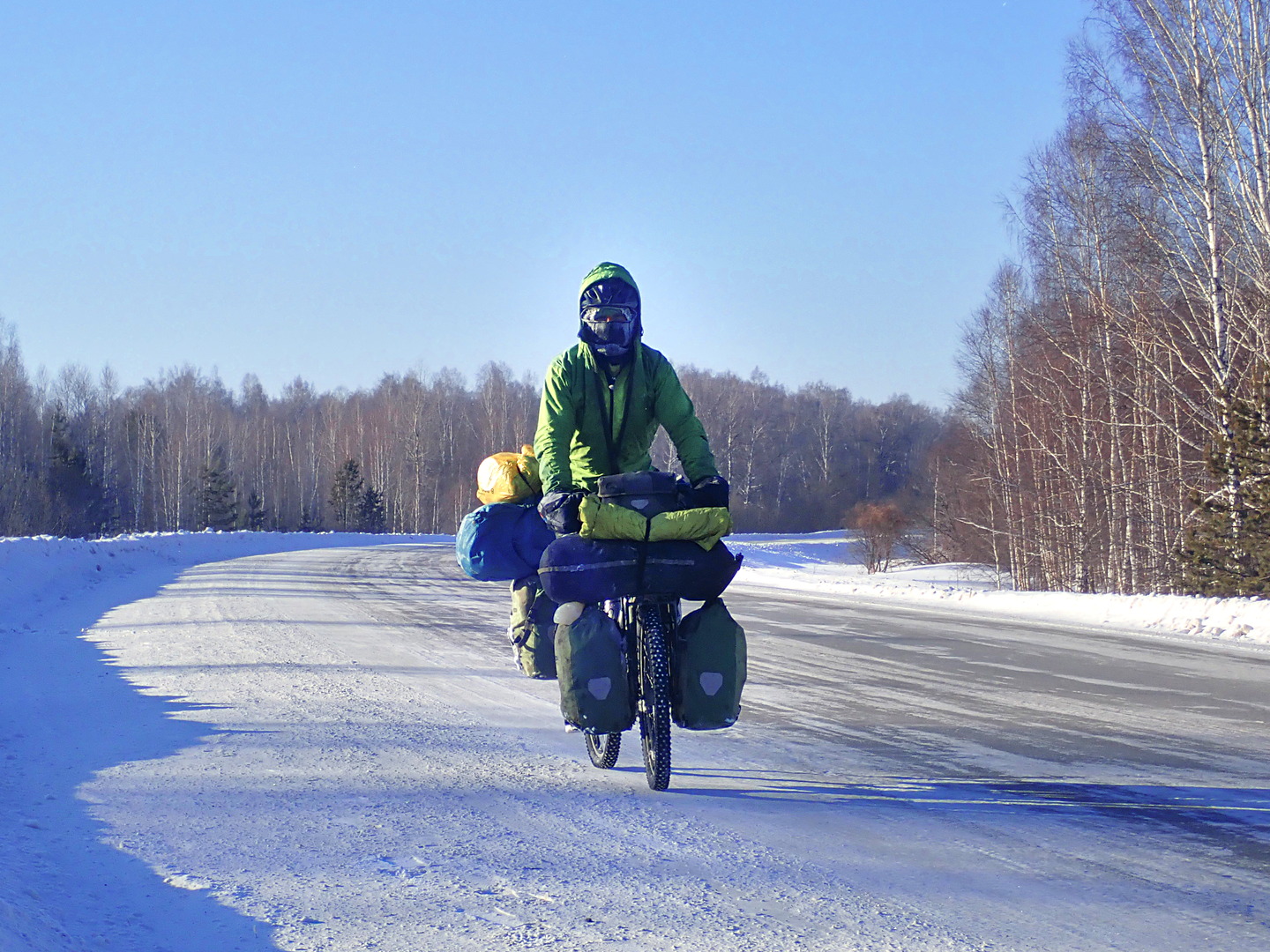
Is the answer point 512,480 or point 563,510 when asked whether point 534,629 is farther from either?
point 563,510

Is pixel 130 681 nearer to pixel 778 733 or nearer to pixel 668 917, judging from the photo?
pixel 778 733

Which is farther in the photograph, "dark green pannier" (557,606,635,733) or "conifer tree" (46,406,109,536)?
"conifer tree" (46,406,109,536)

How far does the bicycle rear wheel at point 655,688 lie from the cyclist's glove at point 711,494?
0.54m

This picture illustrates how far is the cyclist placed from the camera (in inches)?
198

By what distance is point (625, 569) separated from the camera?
471 cm

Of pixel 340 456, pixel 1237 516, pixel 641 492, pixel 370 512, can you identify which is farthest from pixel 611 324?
pixel 340 456

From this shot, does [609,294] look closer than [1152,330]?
Yes

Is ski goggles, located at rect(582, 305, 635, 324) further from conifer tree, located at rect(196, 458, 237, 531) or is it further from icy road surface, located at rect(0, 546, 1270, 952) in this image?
conifer tree, located at rect(196, 458, 237, 531)

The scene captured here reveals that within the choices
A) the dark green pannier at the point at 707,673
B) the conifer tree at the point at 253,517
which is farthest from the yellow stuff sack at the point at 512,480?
the conifer tree at the point at 253,517

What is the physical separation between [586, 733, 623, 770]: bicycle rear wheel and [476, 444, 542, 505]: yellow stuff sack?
1.54 meters

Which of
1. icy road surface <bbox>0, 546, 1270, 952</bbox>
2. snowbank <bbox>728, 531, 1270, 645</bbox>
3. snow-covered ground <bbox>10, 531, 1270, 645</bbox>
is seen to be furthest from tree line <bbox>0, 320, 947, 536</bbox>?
icy road surface <bbox>0, 546, 1270, 952</bbox>

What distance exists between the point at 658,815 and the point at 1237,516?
50.9ft

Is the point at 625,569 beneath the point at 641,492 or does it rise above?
beneath

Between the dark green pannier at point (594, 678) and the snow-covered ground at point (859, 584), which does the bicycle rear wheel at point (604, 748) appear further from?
the snow-covered ground at point (859, 584)
